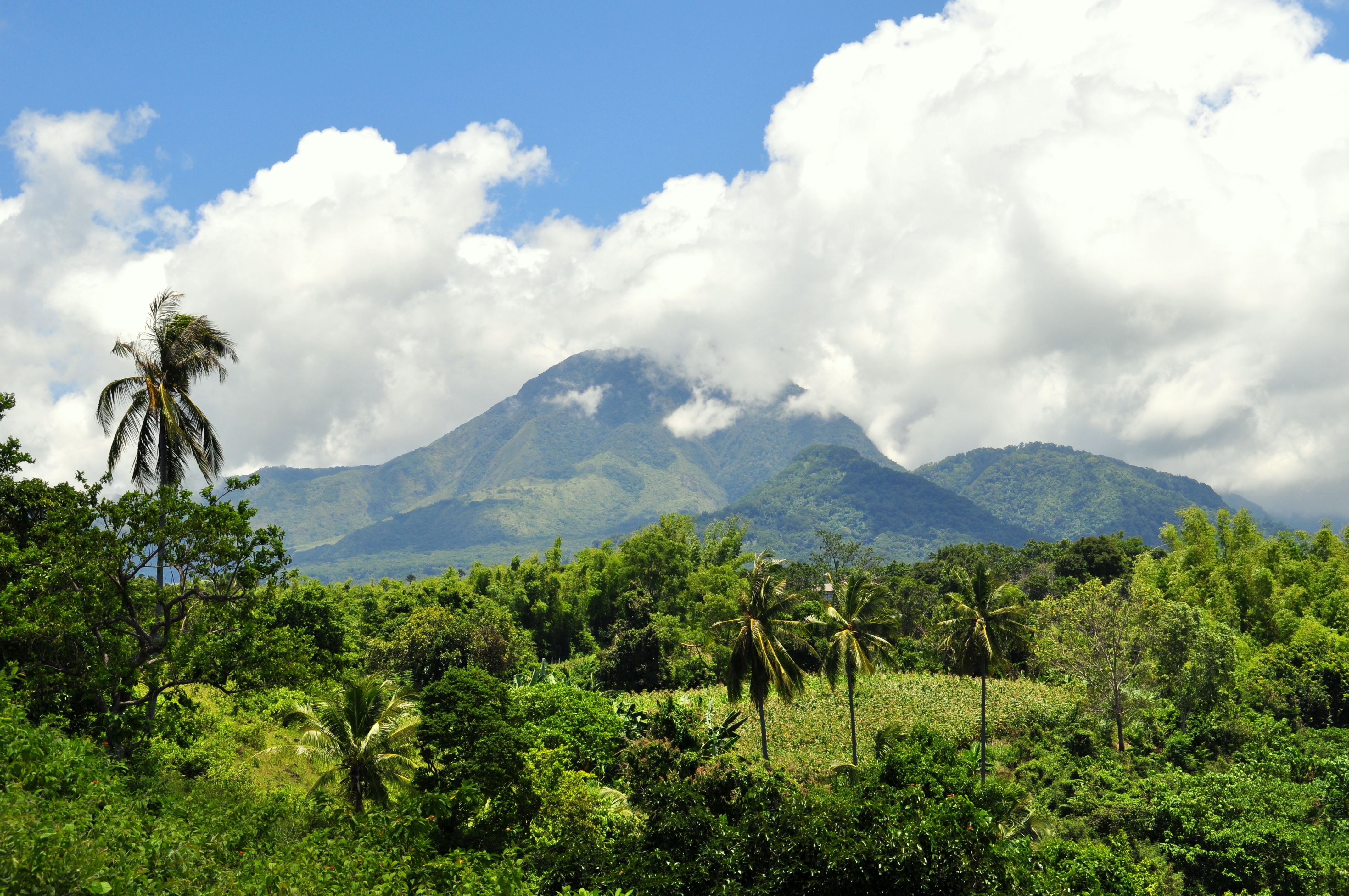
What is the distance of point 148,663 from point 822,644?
3504 cm

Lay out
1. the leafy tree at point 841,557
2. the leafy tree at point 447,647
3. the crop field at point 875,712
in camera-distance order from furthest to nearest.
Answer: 1. the leafy tree at point 841,557
2. the leafy tree at point 447,647
3. the crop field at point 875,712

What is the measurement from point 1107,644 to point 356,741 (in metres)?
36.2

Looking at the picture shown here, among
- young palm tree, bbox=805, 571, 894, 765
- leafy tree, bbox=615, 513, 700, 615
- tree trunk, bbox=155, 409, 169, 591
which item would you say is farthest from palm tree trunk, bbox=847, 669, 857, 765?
leafy tree, bbox=615, 513, 700, 615

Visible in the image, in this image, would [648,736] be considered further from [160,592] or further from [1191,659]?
[1191,659]

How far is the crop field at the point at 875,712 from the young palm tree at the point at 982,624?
5.45m

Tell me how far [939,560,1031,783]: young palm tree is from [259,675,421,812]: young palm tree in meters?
23.4

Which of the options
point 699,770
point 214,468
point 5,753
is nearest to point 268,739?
point 214,468

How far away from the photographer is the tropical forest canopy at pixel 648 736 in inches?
500

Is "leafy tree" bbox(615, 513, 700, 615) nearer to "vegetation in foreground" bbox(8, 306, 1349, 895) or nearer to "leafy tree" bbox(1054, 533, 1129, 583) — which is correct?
"vegetation in foreground" bbox(8, 306, 1349, 895)

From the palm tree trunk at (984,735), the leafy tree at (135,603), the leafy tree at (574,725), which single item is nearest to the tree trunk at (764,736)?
the leafy tree at (574,725)

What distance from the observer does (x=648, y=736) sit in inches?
997

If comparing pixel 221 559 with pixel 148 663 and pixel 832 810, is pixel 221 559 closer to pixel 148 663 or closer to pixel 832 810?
pixel 148 663

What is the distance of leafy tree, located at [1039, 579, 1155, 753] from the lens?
39.5 m

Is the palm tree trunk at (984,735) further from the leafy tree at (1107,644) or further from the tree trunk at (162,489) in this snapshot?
the tree trunk at (162,489)
